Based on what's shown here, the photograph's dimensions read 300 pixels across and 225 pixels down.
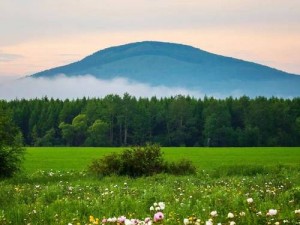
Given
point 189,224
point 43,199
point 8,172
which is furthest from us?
point 8,172

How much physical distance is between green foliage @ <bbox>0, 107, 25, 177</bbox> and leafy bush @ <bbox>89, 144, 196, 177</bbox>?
4.49 metres

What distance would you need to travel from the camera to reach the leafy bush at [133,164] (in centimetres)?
3145

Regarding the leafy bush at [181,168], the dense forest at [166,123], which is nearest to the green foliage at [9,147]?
the leafy bush at [181,168]

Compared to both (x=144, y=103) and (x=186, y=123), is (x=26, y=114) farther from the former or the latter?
(x=186, y=123)

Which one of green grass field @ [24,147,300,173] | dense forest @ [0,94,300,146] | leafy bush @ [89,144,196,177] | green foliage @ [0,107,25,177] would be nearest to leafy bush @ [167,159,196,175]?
leafy bush @ [89,144,196,177]

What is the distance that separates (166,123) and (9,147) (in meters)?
129

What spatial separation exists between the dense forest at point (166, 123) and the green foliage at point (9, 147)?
383 feet

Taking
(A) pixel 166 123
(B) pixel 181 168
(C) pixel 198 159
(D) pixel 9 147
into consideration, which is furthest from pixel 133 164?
(A) pixel 166 123

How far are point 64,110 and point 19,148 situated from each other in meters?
137

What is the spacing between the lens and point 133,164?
3148 centimetres

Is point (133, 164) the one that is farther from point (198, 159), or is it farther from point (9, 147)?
point (198, 159)

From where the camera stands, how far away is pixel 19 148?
30891mm

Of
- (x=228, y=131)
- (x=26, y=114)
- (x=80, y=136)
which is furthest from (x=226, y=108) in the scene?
(x=26, y=114)

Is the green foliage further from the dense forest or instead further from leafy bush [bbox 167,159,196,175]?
the dense forest
